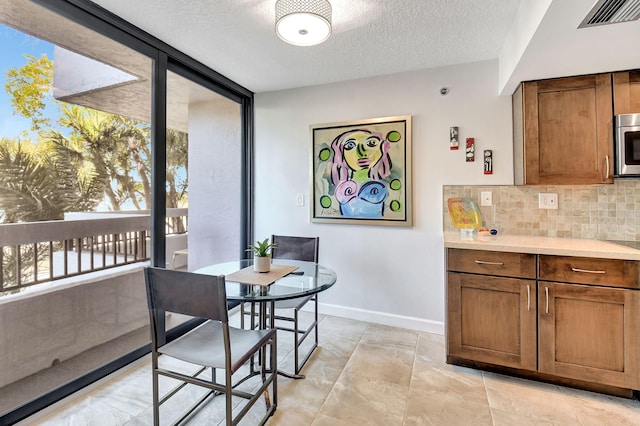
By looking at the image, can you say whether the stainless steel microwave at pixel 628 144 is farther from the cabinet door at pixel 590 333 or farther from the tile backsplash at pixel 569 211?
the cabinet door at pixel 590 333

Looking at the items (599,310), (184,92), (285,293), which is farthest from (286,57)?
(599,310)

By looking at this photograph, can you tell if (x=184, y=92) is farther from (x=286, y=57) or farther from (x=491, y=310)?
(x=491, y=310)

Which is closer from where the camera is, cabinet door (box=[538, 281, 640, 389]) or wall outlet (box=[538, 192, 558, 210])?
cabinet door (box=[538, 281, 640, 389])

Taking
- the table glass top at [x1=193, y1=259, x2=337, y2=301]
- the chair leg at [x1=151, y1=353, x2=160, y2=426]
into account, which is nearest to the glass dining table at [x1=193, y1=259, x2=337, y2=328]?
the table glass top at [x1=193, y1=259, x2=337, y2=301]

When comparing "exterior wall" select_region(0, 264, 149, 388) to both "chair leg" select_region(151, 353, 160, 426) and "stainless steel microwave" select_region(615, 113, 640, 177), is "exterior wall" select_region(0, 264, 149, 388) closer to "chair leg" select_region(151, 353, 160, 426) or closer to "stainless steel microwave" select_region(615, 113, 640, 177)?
"chair leg" select_region(151, 353, 160, 426)

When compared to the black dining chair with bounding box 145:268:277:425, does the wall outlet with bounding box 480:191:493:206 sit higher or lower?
higher

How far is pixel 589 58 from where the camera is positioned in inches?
75.5

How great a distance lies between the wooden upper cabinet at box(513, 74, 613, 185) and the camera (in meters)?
2.13

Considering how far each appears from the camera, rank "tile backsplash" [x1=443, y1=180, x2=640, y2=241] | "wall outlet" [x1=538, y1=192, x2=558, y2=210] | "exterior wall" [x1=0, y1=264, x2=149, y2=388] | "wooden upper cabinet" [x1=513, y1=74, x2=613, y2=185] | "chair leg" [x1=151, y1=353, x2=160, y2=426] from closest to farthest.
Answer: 1. "chair leg" [x1=151, y1=353, x2=160, y2=426]
2. "exterior wall" [x1=0, y1=264, x2=149, y2=388]
3. "wooden upper cabinet" [x1=513, y1=74, x2=613, y2=185]
4. "tile backsplash" [x1=443, y1=180, x2=640, y2=241]
5. "wall outlet" [x1=538, y1=192, x2=558, y2=210]

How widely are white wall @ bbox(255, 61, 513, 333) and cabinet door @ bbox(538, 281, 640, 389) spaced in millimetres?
897

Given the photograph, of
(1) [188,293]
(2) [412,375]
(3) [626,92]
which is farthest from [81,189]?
(3) [626,92]

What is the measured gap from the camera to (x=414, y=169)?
284cm

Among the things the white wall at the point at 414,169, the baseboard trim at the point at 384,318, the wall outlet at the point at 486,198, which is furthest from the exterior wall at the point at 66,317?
the wall outlet at the point at 486,198

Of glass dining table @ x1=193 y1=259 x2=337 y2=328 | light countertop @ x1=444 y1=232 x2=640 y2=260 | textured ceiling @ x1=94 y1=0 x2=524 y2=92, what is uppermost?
textured ceiling @ x1=94 y1=0 x2=524 y2=92
